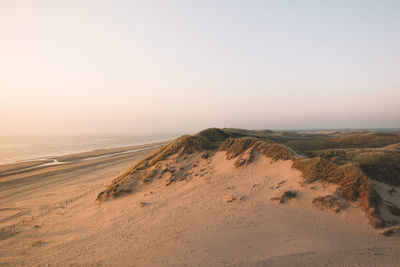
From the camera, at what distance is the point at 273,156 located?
14.1 meters

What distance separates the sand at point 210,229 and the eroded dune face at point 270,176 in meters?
0.14

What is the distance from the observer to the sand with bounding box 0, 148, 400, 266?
6.89 meters

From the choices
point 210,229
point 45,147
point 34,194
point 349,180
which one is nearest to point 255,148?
point 349,180

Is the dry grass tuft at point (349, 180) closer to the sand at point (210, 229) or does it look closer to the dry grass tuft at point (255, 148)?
the sand at point (210, 229)

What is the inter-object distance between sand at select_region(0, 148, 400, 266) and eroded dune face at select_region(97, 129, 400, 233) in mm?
136

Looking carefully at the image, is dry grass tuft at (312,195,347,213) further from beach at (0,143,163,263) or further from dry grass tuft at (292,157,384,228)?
beach at (0,143,163,263)

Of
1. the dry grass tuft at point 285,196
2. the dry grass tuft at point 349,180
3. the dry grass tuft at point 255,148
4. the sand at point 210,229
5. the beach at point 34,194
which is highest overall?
the dry grass tuft at point 255,148

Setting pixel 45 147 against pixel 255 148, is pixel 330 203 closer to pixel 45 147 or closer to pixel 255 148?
pixel 255 148

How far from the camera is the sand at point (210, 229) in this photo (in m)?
6.89

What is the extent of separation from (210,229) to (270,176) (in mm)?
5657

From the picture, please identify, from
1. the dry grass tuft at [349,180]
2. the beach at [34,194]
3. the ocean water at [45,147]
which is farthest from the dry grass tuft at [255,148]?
the ocean water at [45,147]

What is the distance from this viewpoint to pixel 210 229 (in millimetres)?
8906

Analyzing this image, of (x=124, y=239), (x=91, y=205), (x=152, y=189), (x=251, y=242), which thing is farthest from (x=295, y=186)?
(x=91, y=205)

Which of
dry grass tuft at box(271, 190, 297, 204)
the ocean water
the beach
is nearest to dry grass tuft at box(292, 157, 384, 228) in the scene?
dry grass tuft at box(271, 190, 297, 204)
